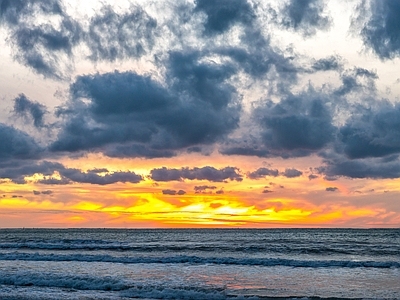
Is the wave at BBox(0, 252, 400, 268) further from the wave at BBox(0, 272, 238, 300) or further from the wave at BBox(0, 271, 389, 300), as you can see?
the wave at BBox(0, 271, 389, 300)

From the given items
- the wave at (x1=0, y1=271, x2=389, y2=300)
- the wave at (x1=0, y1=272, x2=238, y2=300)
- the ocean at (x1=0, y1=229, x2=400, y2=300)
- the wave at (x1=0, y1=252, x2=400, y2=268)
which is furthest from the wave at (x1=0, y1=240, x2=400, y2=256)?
the wave at (x1=0, y1=271, x2=389, y2=300)

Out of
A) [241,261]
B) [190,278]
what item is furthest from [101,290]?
[241,261]

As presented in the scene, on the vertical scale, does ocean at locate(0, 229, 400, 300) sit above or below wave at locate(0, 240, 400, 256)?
→ below

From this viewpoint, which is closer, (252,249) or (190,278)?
(190,278)

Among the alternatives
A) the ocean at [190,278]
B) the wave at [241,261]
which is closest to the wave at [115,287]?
the ocean at [190,278]

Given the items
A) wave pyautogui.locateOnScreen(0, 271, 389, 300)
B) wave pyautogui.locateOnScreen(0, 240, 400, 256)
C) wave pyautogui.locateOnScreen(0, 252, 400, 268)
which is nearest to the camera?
wave pyautogui.locateOnScreen(0, 271, 389, 300)

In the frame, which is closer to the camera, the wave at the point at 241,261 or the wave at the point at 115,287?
the wave at the point at 115,287

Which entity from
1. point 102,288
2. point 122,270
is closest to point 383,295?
point 102,288

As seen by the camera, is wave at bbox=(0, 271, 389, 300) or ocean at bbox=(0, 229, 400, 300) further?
ocean at bbox=(0, 229, 400, 300)

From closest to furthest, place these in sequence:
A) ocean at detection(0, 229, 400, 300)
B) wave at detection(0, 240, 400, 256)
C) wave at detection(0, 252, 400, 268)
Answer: ocean at detection(0, 229, 400, 300) → wave at detection(0, 252, 400, 268) → wave at detection(0, 240, 400, 256)

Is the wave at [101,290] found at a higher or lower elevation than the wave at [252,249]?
lower

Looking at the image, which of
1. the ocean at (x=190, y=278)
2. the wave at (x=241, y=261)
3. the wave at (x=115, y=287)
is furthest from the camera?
the wave at (x=241, y=261)

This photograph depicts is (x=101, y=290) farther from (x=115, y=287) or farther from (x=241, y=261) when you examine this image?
(x=241, y=261)

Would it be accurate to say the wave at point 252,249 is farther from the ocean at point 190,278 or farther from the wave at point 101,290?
the wave at point 101,290
